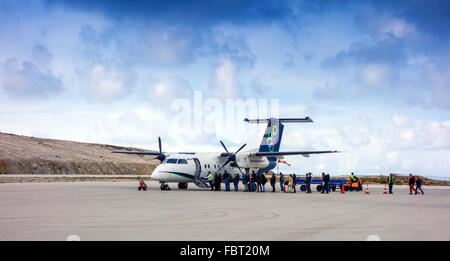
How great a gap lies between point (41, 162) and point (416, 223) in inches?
3319

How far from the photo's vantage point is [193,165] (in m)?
32.2

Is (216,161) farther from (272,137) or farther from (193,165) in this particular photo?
(272,137)

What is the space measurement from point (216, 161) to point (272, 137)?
6.61 metres

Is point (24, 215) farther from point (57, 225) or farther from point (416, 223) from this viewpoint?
point (416, 223)

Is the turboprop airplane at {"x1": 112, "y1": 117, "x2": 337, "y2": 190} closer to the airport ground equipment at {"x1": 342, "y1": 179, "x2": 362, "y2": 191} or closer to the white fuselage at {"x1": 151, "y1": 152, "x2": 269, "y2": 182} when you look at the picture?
the white fuselage at {"x1": 151, "y1": 152, "x2": 269, "y2": 182}

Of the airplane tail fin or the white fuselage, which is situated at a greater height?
the airplane tail fin

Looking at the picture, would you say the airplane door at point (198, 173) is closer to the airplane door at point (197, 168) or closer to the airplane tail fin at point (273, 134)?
the airplane door at point (197, 168)

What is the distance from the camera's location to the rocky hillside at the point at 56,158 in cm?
8144

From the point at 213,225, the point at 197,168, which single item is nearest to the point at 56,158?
the point at 197,168

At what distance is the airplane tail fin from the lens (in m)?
39.0

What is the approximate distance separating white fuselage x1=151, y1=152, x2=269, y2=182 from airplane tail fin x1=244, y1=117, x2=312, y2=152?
2030mm

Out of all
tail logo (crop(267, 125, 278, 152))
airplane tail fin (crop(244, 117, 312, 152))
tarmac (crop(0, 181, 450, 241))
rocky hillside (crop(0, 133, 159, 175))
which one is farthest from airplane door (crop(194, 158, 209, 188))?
rocky hillside (crop(0, 133, 159, 175))

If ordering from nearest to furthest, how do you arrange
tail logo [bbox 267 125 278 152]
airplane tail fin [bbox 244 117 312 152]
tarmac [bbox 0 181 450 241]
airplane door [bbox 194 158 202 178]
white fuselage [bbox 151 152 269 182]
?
tarmac [bbox 0 181 450 241] → white fuselage [bbox 151 152 269 182] → airplane door [bbox 194 158 202 178] → airplane tail fin [bbox 244 117 312 152] → tail logo [bbox 267 125 278 152]

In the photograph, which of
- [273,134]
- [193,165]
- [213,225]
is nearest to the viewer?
[213,225]
